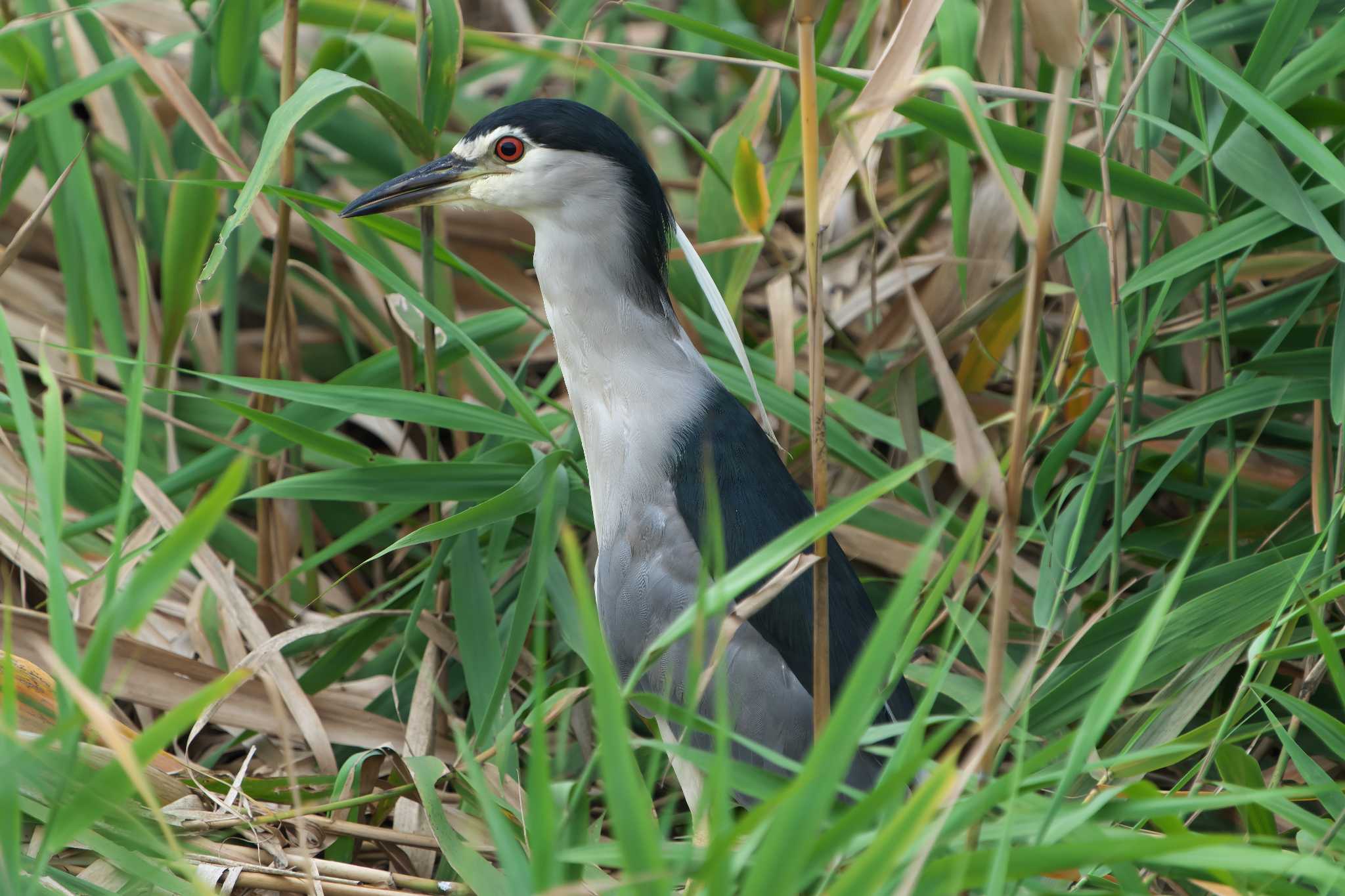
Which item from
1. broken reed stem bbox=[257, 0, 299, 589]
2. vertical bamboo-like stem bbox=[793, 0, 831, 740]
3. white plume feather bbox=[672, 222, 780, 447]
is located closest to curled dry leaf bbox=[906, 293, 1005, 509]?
vertical bamboo-like stem bbox=[793, 0, 831, 740]

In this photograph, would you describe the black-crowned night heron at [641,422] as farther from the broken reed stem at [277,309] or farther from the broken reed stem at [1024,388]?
the broken reed stem at [1024,388]

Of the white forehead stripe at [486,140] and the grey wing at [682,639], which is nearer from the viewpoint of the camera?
the grey wing at [682,639]

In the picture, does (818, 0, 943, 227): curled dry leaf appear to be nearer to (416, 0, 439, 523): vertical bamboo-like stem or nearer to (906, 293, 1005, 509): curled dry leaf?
→ (906, 293, 1005, 509): curled dry leaf

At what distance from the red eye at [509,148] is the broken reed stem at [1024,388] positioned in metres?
0.99

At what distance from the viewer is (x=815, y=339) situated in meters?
1.15

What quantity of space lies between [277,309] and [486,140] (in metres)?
0.47

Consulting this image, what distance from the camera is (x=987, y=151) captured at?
3.01 ft

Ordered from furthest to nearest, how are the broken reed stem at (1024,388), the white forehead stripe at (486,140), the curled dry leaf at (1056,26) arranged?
the white forehead stripe at (486,140) < the curled dry leaf at (1056,26) < the broken reed stem at (1024,388)

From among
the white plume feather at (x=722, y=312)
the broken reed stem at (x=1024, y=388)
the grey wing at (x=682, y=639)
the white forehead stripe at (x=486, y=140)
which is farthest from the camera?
the white forehead stripe at (x=486, y=140)

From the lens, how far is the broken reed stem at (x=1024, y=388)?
861 millimetres

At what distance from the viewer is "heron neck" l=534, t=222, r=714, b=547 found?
68.2 inches

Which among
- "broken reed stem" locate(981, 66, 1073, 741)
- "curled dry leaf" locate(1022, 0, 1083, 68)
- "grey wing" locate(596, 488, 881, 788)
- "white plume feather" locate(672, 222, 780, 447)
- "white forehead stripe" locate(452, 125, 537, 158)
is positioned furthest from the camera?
"white forehead stripe" locate(452, 125, 537, 158)

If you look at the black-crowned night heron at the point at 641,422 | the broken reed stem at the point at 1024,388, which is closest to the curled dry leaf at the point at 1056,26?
the broken reed stem at the point at 1024,388

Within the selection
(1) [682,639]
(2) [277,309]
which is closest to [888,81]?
(1) [682,639]
